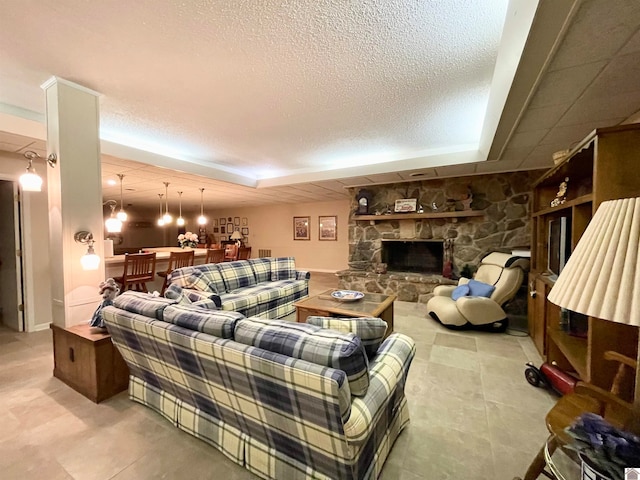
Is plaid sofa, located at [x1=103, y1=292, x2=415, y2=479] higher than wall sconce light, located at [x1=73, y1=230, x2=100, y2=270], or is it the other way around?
wall sconce light, located at [x1=73, y1=230, x2=100, y2=270]

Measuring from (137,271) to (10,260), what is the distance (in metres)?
1.51

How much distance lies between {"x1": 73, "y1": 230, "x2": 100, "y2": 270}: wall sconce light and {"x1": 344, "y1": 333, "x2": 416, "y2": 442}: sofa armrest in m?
2.24

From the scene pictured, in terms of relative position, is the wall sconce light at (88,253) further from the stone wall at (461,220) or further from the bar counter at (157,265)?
the stone wall at (461,220)

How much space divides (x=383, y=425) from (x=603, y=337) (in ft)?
4.38

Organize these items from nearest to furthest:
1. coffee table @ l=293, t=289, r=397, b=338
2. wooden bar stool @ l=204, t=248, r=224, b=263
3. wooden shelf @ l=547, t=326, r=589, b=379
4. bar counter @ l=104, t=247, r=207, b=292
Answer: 1. wooden shelf @ l=547, t=326, r=589, b=379
2. coffee table @ l=293, t=289, r=397, b=338
3. bar counter @ l=104, t=247, r=207, b=292
4. wooden bar stool @ l=204, t=248, r=224, b=263

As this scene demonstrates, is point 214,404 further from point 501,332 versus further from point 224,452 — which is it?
point 501,332

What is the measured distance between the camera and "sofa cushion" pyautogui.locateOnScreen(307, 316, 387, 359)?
141cm

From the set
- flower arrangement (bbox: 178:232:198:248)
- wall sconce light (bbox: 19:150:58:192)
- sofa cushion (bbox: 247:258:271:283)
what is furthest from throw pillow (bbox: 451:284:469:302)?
flower arrangement (bbox: 178:232:198:248)

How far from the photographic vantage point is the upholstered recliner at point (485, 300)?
330 centimetres

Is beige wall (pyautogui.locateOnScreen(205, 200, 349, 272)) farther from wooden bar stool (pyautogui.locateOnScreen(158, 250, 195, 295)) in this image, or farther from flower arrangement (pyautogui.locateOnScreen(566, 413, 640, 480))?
flower arrangement (pyautogui.locateOnScreen(566, 413, 640, 480))

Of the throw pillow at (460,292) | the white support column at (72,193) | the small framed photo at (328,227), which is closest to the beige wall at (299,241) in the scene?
the small framed photo at (328,227)

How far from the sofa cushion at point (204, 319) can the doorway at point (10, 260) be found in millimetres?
3434

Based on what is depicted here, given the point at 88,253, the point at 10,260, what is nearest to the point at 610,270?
Result: the point at 88,253

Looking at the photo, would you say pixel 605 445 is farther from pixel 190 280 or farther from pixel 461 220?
pixel 461 220
